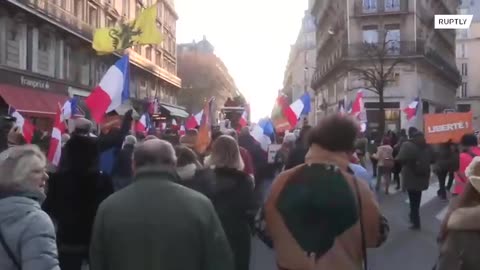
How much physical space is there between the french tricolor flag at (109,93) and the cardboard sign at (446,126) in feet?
21.0

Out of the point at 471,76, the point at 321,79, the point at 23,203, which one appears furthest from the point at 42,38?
the point at 471,76

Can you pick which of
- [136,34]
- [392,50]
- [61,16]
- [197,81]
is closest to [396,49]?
[392,50]

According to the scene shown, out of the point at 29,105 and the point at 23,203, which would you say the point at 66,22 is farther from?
the point at 23,203

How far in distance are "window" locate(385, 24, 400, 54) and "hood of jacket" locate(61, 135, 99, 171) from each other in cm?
4603

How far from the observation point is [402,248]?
982cm

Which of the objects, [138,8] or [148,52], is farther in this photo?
[148,52]

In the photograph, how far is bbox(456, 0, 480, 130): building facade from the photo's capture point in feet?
316

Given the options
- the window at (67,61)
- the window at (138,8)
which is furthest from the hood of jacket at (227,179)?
the window at (138,8)

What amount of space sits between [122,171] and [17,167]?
6.37 m

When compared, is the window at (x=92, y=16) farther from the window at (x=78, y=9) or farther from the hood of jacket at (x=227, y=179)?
the hood of jacket at (x=227, y=179)

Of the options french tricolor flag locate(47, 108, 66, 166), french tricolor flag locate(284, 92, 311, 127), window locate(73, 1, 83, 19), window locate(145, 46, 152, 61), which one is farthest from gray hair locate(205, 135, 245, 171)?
window locate(145, 46, 152, 61)

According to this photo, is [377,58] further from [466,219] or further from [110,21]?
[466,219]

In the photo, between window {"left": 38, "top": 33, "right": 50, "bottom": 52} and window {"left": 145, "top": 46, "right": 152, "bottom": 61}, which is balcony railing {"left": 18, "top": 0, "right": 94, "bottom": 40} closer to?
window {"left": 38, "top": 33, "right": 50, "bottom": 52}

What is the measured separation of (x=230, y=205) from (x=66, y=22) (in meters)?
29.4
